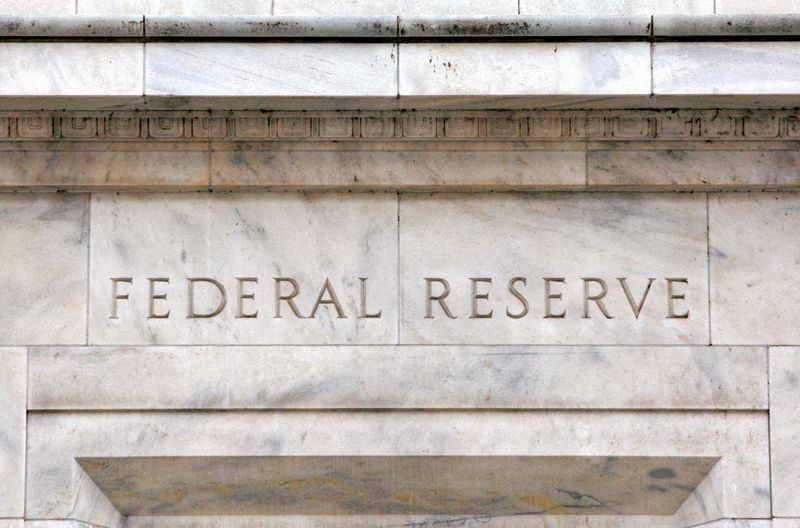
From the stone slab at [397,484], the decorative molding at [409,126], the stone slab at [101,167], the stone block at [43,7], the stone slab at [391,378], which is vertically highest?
the stone block at [43,7]

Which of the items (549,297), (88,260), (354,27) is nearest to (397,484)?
(549,297)

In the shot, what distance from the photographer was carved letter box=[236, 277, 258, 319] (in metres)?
8.64

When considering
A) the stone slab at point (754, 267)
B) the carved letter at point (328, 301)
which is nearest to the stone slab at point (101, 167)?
the carved letter at point (328, 301)

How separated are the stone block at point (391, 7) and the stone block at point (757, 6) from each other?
4.59 ft

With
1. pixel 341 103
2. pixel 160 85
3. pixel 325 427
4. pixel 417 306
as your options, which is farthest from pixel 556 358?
pixel 160 85

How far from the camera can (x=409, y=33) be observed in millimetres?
8094

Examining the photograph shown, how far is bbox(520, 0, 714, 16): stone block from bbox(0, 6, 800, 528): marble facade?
16 millimetres

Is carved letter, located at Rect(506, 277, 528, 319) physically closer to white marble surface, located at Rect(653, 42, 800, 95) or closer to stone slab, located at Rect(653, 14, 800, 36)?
white marble surface, located at Rect(653, 42, 800, 95)

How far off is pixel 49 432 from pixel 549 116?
11.8 feet

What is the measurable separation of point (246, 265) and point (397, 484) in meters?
1.66

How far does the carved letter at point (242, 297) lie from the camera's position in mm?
8641

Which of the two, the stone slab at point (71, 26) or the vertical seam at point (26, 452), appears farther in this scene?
the vertical seam at point (26, 452)

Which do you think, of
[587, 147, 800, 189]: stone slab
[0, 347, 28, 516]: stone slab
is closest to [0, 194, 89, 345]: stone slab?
[0, 347, 28, 516]: stone slab

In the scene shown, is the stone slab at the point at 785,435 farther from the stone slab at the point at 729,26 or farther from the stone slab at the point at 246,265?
the stone slab at the point at 246,265
